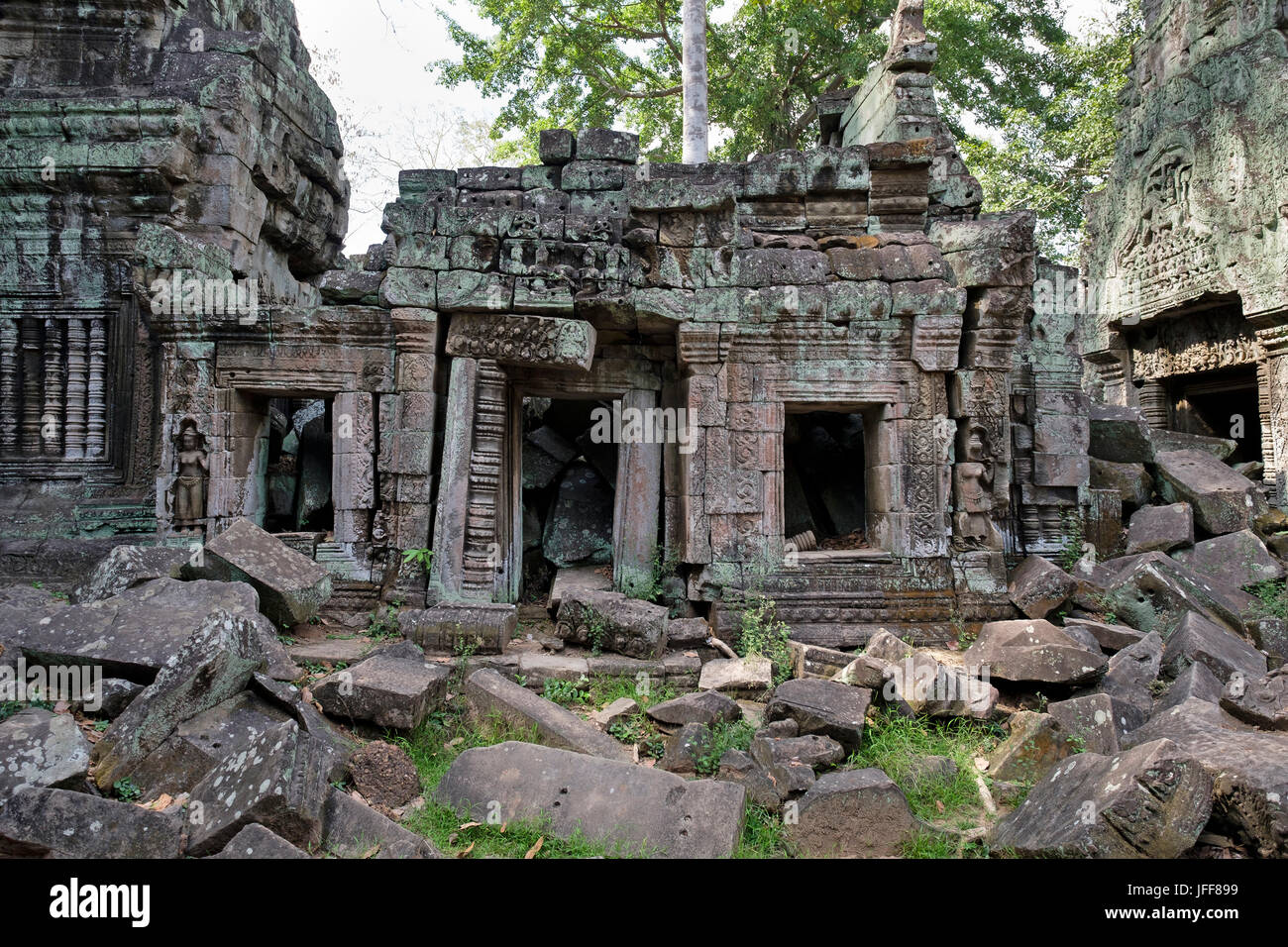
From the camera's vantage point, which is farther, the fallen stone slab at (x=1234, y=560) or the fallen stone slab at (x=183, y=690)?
the fallen stone slab at (x=1234, y=560)

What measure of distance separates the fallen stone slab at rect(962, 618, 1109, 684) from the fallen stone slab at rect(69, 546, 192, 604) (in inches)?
221

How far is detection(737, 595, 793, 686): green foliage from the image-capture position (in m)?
5.50

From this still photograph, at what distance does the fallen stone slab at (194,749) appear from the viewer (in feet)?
11.5

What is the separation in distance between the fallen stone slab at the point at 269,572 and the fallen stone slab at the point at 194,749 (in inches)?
60.1

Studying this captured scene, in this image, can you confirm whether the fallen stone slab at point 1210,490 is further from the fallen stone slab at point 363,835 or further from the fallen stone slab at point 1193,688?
the fallen stone slab at point 363,835

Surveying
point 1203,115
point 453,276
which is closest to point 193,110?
point 453,276

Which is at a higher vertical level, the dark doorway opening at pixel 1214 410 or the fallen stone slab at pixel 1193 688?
the dark doorway opening at pixel 1214 410

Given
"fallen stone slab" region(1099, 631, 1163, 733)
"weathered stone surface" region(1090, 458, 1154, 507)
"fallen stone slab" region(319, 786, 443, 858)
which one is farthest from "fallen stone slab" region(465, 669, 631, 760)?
"weathered stone surface" region(1090, 458, 1154, 507)

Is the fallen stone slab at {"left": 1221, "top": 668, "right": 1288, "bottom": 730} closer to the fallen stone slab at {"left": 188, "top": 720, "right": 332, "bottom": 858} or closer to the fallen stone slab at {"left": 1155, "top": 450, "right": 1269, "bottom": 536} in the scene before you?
the fallen stone slab at {"left": 1155, "top": 450, "right": 1269, "bottom": 536}

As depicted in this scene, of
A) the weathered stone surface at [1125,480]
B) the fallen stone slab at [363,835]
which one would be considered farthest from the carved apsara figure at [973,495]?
the fallen stone slab at [363,835]

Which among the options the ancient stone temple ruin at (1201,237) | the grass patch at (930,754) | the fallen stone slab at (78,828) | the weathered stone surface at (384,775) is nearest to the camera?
the fallen stone slab at (78,828)

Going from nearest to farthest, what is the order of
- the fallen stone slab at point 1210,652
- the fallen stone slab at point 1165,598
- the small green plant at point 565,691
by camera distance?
the fallen stone slab at point 1210,652, the small green plant at point 565,691, the fallen stone slab at point 1165,598

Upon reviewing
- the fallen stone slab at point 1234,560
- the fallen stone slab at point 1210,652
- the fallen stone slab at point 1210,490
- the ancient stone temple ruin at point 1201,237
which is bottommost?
the fallen stone slab at point 1210,652
